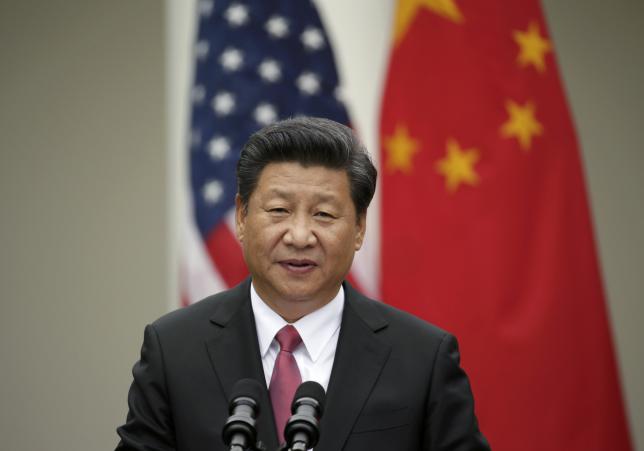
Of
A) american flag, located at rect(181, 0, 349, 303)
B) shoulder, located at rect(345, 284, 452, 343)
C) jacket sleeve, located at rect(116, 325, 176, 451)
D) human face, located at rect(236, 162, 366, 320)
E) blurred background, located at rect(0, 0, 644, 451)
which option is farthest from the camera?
blurred background, located at rect(0, 0, 644, 451)

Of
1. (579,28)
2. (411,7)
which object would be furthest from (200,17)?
(579,28)

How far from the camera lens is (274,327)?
1898 millimetres

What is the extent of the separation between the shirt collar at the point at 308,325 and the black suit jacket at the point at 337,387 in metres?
0.03

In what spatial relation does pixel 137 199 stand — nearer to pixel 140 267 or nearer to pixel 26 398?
pixel 140 267

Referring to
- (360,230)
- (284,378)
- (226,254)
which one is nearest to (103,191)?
(226,254)

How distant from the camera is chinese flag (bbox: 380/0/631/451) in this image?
3539 millimetres

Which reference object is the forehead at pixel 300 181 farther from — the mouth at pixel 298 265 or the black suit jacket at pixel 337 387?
the black suit jacket at pixel 337 387

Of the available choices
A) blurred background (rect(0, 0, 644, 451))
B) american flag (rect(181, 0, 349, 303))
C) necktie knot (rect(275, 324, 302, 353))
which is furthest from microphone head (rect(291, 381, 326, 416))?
blurred background (rect(0, 0, 644, 451))

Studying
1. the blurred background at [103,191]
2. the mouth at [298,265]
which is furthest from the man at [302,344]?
the blurred background at [103,191]

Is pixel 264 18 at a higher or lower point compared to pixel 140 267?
higher

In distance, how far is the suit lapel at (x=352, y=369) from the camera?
1739 millimetres

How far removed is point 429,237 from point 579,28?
193 cm

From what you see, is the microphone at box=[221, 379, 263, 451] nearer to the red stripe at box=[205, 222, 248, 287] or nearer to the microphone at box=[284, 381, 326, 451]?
the microphone at box=[284, 381, 326, 451]

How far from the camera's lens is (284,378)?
181 cm
